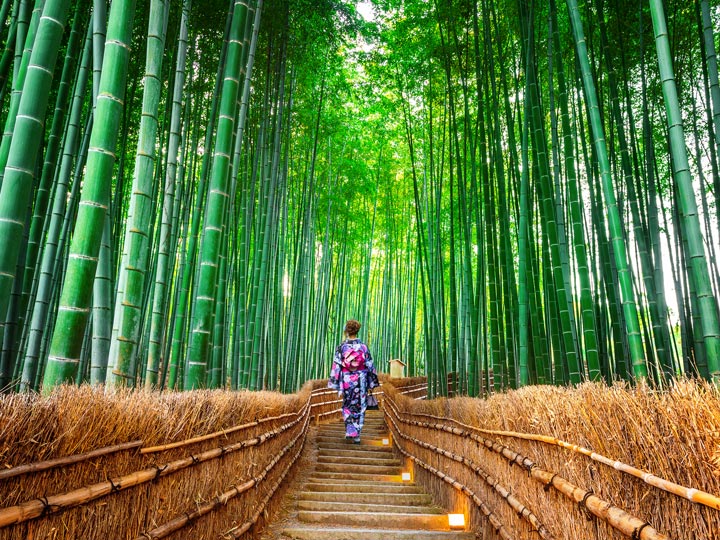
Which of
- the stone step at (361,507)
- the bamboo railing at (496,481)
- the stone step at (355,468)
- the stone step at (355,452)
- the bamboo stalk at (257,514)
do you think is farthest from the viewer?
the stone step at (355,452)

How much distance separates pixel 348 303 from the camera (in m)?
11.9

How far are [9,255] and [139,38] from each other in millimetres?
2966

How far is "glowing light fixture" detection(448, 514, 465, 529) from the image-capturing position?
2740 mm

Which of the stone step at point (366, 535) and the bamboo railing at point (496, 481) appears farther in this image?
the stone step at point (366, 535)

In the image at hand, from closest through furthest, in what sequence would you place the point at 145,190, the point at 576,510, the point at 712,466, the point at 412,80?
the point at 712,466 → the point at 576,510 → the point at 145,190 → the point at 412,80

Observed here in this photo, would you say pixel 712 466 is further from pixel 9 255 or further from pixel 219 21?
pixel 219 21

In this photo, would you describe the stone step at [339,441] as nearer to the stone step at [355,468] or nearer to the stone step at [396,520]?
the stone step at [355,468]

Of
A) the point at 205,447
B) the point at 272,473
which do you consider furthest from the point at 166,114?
the point at 205,447

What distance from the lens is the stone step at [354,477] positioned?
4.20 m

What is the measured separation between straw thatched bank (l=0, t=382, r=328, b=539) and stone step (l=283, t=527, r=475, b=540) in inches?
8.9

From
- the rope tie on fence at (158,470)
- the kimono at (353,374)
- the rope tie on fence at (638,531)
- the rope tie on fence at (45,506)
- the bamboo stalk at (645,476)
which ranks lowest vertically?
the rope tie on fence at (638,531)

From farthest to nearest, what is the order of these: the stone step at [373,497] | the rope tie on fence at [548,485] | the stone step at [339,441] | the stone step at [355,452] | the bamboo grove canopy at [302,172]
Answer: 1. the stone step at [339,441]
2. the stone step at [355,452]
3. the stone step at [373,497]
4. the bamboo grove canopy at [302,172]
5. the rope tie on fence at [548,485]

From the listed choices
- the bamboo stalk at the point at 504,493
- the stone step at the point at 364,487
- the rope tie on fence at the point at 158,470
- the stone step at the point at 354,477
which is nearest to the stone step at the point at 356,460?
the stone step at the point at 354,477

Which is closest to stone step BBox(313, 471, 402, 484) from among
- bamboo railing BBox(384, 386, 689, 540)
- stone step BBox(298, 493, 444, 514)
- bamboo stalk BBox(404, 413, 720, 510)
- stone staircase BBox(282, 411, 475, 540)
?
stone staircase BBox(282, 411, 475, 540)
